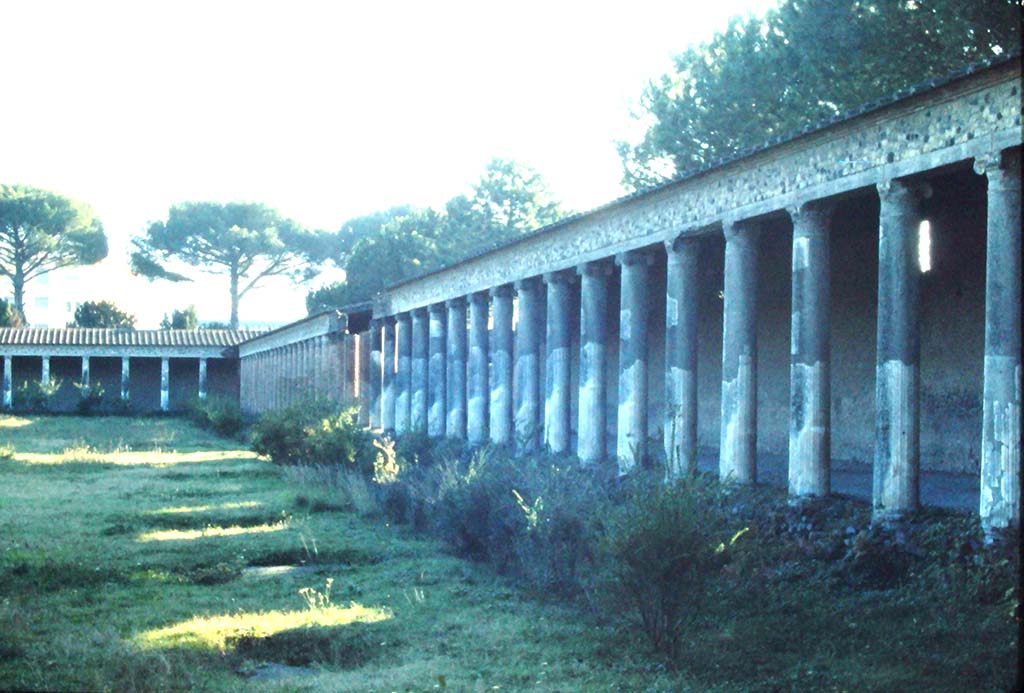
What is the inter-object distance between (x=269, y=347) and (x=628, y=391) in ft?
117

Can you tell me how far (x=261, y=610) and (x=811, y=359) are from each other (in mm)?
6821

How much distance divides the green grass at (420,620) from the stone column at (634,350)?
14.7 feet

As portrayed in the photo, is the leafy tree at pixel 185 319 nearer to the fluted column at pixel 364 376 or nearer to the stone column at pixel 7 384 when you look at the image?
the stone column at pixel 7 384

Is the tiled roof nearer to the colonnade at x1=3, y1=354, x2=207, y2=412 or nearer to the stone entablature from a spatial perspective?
the colonnade at x1=3, y1=354, x2=207, y2=412

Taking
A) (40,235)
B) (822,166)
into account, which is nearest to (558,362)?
(822,166)

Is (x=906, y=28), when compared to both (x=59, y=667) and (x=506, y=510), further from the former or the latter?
(x=59, y=667)

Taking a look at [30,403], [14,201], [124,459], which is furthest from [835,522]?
[14,201]

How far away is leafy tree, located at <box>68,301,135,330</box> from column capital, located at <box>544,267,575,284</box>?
53516 millimetres

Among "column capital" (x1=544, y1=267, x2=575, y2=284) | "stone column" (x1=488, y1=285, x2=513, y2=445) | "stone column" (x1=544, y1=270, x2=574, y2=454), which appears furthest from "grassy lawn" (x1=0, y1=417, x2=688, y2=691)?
"stone column" (x1=488, y1=285, x2=513, y2=445)

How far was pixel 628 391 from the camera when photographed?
18.9m

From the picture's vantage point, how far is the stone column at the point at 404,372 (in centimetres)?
3262

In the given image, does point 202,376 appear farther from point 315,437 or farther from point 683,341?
point 683,341

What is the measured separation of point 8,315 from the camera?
6362 centimetres

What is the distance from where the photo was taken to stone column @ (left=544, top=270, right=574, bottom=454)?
22.1 meters
